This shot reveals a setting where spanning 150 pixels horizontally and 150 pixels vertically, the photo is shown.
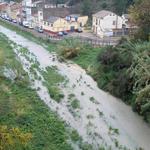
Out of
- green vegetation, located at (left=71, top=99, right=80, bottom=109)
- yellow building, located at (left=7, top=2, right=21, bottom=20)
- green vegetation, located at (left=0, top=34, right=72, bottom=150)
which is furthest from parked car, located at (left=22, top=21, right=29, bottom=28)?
green vegetation, located at (left=71, top=99, right=80, bottom=109)

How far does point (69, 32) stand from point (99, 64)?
21732mm

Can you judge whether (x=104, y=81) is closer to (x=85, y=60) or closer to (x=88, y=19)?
(x=85, y=60)

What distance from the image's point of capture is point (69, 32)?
5475cm

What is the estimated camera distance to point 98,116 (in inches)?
952

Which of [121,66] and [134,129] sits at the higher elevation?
[121,66]

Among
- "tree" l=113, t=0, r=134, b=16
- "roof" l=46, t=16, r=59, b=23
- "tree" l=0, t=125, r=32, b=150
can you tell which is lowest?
"tree" l=0, t=125, r=32, b=150

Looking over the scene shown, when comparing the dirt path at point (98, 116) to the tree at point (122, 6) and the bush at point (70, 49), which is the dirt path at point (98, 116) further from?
the tree at point (122, 6)

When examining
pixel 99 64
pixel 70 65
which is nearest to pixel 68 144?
pixel 99 64

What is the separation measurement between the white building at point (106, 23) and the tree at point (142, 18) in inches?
676

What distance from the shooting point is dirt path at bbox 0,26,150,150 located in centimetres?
2092

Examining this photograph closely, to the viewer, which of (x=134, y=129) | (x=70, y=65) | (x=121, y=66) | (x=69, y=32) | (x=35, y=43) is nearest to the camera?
(x=134, y=129)

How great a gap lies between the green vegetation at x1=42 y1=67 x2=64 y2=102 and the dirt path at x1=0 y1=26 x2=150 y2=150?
0.42m


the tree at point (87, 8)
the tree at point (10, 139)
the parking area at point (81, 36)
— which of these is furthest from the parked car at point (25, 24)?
the tree at point (10, 139)

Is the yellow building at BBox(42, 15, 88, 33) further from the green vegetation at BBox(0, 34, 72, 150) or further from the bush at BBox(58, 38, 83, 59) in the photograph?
the green vegetation at BBox(0, 34, 72, 150)
